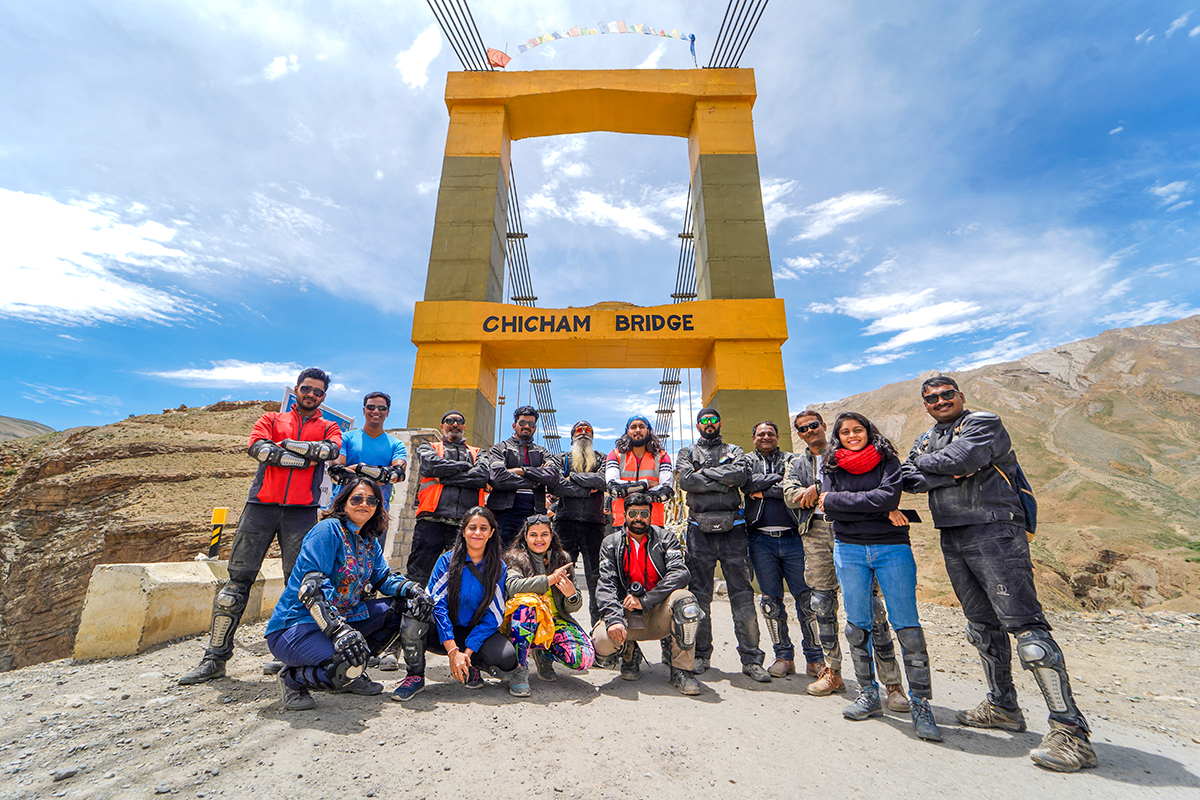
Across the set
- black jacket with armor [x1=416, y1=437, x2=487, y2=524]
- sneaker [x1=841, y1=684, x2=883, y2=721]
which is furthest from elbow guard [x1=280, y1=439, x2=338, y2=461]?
sneaker [x1=841, y1=684, x2=883, y2=721]

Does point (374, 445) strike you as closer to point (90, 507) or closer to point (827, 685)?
point (827, 685)

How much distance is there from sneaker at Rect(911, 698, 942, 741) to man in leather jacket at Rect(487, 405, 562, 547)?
3.13m

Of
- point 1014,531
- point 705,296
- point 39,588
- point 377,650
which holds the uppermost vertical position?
point 705,296

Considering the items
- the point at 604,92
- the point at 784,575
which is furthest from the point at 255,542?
the point at 604,92

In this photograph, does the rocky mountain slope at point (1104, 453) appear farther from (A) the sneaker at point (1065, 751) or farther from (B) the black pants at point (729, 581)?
(A) the sneaker at point (1065, 751)

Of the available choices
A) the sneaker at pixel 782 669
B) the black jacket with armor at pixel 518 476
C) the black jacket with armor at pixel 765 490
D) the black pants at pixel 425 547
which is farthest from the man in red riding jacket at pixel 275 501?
the sneaker at pixel 782 669

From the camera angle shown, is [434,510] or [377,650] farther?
[434,510]

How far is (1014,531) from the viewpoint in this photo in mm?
2785

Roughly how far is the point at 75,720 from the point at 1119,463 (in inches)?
1719

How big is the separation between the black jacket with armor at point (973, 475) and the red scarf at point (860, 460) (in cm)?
26

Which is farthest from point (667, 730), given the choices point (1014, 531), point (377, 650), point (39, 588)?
point (39, 588)

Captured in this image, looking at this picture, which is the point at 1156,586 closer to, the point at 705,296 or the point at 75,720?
the point at 705,296

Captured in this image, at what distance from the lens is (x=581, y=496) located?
481 centimetres

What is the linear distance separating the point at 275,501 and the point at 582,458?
2563 mm
